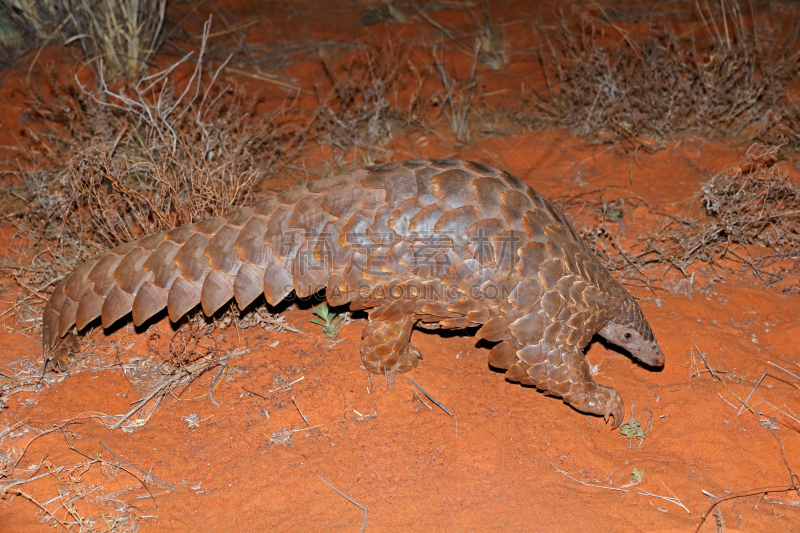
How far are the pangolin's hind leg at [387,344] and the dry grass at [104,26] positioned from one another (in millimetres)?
4045

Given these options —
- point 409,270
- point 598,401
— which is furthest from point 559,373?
point 409,270

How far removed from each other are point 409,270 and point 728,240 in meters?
2.70

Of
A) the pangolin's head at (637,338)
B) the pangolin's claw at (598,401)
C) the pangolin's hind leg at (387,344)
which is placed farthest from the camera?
the pangolin's head at (637,338)

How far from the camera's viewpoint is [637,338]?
12.2 ft

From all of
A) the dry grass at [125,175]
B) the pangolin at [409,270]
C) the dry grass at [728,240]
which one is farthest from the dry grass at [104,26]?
the dry grass at [728,240]

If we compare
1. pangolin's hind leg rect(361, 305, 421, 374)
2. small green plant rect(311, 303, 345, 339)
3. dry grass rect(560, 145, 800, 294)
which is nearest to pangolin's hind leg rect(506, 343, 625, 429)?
pangolin's hind leg rect(361, 305, 421, 374)

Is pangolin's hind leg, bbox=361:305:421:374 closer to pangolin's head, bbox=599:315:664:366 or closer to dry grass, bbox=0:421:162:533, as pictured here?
pangolin's head, bbox=599:315:664:366

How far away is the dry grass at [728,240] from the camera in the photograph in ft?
15.3

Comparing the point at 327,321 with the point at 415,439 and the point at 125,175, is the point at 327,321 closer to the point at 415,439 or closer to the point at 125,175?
the point at 415,439

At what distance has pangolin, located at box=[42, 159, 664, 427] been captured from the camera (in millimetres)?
3297

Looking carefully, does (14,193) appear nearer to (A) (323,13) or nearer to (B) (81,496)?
(B) (81,496)

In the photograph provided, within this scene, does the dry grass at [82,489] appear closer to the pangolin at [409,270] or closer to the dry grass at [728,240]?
the pangolin at [409,270]

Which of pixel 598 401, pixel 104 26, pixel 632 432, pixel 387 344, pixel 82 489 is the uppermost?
pixel 104 26

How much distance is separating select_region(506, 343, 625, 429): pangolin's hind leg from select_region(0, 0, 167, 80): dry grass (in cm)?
485
